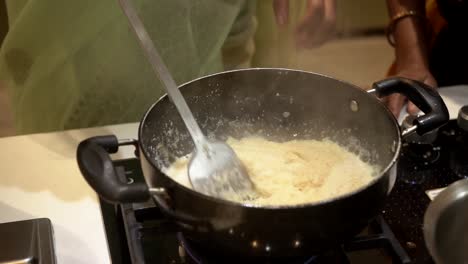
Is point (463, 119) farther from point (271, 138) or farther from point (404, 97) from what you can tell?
point (271, 138)

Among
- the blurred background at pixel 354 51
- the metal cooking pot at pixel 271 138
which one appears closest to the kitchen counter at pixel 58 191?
the metal cooking pot at pixel 271 138

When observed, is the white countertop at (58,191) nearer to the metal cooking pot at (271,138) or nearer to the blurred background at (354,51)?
the metal cooking pot at (271,138)

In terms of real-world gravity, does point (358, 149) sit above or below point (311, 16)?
below

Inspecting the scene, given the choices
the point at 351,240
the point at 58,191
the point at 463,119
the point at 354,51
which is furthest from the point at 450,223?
the point at 354,51

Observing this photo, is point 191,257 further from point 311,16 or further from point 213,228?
point 311,16

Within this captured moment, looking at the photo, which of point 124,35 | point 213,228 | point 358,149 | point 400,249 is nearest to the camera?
point 213,228

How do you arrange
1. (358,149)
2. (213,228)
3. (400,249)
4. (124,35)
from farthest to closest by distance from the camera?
(124,35)
(358,149)
(400,249)
(213,228)

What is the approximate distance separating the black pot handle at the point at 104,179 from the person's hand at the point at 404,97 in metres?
0.55

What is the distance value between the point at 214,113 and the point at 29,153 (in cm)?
29

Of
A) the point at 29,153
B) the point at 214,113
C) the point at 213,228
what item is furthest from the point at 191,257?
the point at 29,153

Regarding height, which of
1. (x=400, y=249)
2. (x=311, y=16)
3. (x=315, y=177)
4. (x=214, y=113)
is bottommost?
(x=400, y=249)

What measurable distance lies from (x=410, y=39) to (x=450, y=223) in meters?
0.56

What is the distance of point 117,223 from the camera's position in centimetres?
74

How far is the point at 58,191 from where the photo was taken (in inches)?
31.6
